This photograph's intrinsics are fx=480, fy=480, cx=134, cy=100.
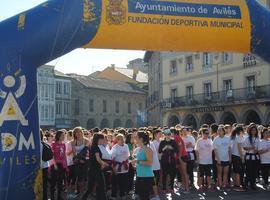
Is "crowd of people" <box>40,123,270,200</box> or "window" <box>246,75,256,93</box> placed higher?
"window" <box>246,75,256,93</box>

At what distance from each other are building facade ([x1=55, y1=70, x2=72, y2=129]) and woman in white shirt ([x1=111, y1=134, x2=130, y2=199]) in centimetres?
5354

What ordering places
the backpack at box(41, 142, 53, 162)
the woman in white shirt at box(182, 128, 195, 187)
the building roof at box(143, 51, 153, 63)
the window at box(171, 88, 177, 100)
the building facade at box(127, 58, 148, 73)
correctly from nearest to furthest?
the backpack at box(41, 142, 53, 162) → the woman in white shirt at box(182, 128, 195, 187) → the window at box(171, 88, 177, 100) → the building roof at box(143, 51, 153, 63) → the building facade at box(127, 58, 148, 73)

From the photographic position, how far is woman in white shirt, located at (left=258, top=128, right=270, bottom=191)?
1282 cm

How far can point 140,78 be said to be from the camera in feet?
277

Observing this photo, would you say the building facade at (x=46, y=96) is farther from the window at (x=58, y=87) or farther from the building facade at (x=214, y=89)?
the building facade at (x=214, y=89)

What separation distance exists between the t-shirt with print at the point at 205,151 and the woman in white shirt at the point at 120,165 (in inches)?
88.7

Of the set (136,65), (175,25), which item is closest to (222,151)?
(175,25)

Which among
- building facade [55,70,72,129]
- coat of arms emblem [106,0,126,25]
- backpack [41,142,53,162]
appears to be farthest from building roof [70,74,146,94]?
coat of arms emblem [106,0,126,25]

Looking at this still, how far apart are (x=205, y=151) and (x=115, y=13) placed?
16.6 feet

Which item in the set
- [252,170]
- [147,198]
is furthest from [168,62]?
[147,198]

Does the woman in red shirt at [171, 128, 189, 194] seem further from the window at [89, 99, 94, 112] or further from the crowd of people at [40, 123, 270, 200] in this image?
the window at [89, 99, 94, 112]

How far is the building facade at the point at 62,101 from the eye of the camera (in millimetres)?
65562

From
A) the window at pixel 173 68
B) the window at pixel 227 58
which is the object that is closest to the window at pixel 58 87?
the window at pixel 173 68

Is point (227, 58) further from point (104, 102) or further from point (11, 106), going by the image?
point (104, 102)
